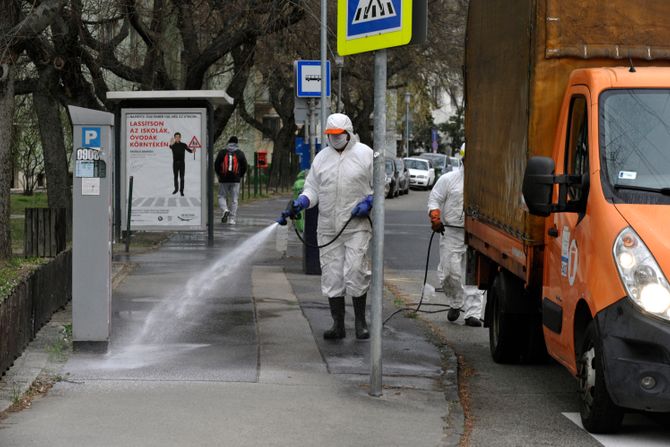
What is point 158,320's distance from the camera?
11641 mm

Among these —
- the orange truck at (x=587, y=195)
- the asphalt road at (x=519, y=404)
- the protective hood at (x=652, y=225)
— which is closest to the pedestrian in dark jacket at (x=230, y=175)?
the asphalt road at (x=519, y=404)

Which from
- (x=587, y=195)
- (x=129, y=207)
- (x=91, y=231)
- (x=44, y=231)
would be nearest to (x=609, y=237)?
(x=587, y=195)

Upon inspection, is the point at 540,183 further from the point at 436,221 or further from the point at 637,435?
the point at 436,221

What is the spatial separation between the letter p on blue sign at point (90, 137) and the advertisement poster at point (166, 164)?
36.5 ft

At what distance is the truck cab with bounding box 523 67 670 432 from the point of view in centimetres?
683

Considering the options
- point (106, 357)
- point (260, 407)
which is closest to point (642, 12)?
point (260, 407)

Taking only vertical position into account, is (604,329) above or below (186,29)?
below

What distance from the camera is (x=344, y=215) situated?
10.8 meters

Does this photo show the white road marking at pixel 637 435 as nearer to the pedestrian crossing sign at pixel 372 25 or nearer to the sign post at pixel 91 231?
the pedestrian crossing sign at pixel 372 25

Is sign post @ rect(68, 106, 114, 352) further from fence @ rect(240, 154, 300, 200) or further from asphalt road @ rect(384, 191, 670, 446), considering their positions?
fence @ rect(240, 154, 300, 200)

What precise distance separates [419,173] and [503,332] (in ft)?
178

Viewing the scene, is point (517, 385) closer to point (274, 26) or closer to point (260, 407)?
point (260, 407)

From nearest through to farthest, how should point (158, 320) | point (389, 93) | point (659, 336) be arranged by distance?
point (659, 336), point (158, 320), point (389, 93)

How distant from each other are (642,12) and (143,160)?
1372 cm
